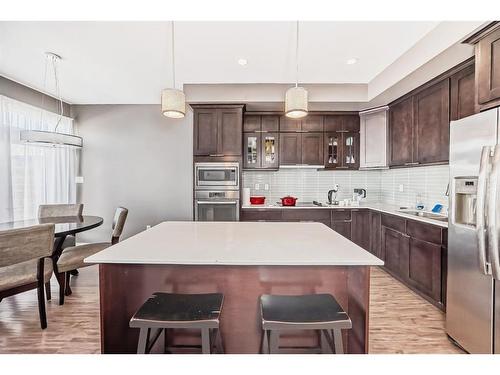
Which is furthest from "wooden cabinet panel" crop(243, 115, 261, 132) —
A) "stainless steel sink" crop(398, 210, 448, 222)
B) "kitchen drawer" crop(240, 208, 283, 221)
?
"stainless steel sink" crop(398, 210, 448, 222)

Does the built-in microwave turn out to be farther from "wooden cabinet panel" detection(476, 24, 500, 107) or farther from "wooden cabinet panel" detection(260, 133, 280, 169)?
"wooden cabinet panel" detection(476, 24, 500, 107)

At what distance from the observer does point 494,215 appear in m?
1.59

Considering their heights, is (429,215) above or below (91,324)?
above

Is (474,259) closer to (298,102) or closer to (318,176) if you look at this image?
(298,102)

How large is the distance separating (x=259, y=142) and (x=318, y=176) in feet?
3.99

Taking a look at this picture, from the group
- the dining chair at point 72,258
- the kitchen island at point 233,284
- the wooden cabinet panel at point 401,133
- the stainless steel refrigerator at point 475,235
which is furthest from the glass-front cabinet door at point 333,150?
Result: the dining chair at point 72,258

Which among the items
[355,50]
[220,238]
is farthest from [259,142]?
[220,238]

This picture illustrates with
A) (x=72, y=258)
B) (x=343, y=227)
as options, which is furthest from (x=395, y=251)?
(x=72, y=258)

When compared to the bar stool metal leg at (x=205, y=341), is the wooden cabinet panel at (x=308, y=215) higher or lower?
higher

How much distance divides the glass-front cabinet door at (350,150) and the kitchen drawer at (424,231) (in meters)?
1.56

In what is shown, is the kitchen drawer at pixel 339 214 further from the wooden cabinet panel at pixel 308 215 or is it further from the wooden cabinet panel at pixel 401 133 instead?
the wooden cabinet panel at pixel 401 133

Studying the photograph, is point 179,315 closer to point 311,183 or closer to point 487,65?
point 487,65

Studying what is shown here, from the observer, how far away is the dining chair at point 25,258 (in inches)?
80.0

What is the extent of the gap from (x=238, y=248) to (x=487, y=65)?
222cm
